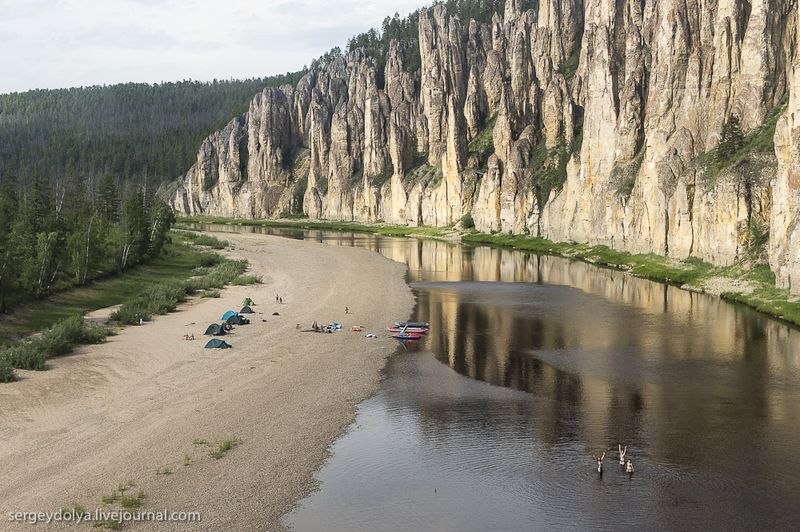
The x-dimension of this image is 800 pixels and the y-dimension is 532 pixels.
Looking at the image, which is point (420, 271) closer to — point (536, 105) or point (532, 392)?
point (532, 392)

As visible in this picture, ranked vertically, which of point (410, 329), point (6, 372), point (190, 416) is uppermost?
point (6, 372)

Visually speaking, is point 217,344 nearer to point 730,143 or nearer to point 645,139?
point 730,143

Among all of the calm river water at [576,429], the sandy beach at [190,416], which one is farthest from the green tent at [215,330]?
the calm river water at [576,429]

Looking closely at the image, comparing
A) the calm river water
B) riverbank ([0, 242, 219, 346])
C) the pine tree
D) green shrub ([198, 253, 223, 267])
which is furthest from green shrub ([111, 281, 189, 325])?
the pine tree

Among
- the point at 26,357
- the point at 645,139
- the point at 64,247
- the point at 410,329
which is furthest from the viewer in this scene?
the point at 645,139

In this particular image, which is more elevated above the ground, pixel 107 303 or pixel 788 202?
pixel 788 202

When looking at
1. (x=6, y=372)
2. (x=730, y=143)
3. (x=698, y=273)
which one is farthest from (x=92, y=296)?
(x=730, y=143)

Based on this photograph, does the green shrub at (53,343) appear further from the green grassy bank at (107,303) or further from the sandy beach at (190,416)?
the sandy beach at (190,416)
